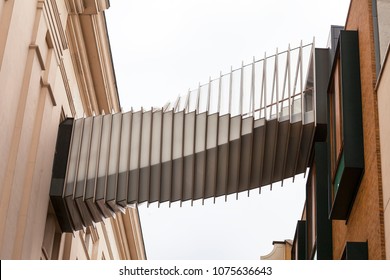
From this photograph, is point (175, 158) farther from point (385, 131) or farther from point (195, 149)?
point (385, 131)

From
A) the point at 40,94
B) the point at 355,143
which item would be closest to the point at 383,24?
the point at 355,143

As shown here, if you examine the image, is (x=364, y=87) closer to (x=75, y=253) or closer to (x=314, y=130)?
(x=314, y=130)

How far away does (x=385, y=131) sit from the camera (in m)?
14.4

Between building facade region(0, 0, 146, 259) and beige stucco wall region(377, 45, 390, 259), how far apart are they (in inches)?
278

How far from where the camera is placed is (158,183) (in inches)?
794

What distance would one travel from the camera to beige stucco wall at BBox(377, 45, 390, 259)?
13.9 m

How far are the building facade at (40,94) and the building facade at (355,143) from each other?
621 centimetres

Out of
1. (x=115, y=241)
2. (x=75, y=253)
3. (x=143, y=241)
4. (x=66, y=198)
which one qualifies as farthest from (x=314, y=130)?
(x=143, y=241)

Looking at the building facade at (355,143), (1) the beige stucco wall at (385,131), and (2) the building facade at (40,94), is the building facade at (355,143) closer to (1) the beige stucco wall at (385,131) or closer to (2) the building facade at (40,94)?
(1) the beige stucco wall at (385,131)

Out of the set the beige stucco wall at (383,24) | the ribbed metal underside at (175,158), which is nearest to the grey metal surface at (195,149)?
the ribbed metal underside at (175,158)

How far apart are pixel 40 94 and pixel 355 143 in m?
7.83

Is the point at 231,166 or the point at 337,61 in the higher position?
the point at 337,61

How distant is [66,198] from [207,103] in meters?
3.99

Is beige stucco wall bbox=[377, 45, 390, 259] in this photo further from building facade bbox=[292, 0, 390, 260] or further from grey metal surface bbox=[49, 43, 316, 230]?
grey metal surface bbox=[49, 43, 316, 230]
